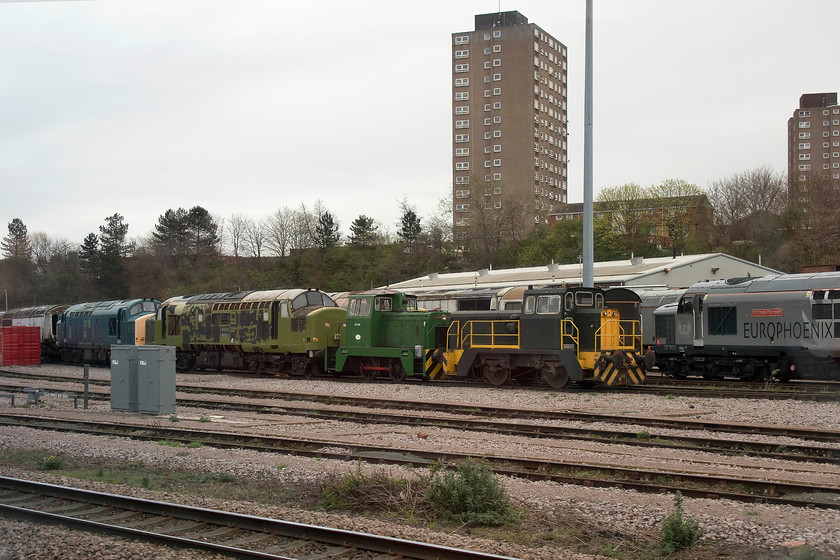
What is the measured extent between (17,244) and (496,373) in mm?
16998

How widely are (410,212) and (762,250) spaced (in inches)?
1431

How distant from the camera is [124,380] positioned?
17.0 meters

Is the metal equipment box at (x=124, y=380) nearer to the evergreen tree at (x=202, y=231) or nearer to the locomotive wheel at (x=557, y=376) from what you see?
the locomotive wheel at (x=557, y=376)

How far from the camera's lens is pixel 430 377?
76.9ft

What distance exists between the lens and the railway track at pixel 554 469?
329 inches

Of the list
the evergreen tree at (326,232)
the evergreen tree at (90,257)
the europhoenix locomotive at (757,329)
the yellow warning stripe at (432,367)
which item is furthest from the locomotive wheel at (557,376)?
the evergreen tree at (326,232)

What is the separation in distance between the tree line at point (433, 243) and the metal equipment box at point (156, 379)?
30031 millimetres

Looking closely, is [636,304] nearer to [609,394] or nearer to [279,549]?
[609,394]

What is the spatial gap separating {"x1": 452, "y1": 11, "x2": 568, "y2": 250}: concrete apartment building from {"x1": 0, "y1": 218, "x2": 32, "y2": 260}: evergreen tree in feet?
180

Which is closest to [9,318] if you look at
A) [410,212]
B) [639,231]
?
[410,212]

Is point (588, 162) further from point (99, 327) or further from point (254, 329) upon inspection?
point (99, 327)

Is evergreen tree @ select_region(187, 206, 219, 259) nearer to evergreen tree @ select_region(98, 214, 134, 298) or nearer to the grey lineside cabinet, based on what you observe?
evergreen tree @ select_region(98, 214, 134, 298)

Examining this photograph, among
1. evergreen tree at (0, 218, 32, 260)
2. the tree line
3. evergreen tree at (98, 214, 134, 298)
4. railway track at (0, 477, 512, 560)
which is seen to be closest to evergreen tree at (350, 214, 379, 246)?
the tree line

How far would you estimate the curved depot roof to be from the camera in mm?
40125
